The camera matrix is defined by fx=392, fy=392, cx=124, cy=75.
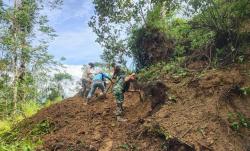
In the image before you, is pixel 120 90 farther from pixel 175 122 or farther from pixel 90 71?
pixel 90 71

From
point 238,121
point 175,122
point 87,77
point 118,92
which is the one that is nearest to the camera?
point 238,121

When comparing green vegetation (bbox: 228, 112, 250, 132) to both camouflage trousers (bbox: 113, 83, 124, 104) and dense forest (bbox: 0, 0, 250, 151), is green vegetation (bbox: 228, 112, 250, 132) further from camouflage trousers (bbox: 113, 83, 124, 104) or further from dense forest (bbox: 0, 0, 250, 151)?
camouflage trousers (bbox: 113, 83, 124, 104)

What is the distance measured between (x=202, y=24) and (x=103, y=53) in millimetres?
8443

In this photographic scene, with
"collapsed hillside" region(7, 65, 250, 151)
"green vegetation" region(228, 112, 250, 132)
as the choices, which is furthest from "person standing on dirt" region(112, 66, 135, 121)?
"green vegetation" region(228, 112, 250, 132)

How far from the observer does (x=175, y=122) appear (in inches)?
413

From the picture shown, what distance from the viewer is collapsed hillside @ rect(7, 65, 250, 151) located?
32.0 feet

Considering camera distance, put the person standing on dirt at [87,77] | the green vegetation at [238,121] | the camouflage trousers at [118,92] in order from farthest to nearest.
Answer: the person standing on dirt at [87,77] < the camouflage trousers at [118,92] < the green vegetation at [238,121]

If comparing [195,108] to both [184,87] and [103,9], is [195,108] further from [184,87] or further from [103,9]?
[103,9]

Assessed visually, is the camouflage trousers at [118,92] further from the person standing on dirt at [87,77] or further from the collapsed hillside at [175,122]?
the person standing on dirt at [87,77]

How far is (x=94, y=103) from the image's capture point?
1496cm

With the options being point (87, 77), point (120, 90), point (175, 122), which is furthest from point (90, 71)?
point (175, 122)

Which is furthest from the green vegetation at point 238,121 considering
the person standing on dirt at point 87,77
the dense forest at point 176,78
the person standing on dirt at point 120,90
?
the person standing on dirt at point 87,77

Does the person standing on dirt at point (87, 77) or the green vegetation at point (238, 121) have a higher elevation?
the person standing on dirt at point (87, 77)

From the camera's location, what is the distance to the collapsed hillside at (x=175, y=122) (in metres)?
9.76
